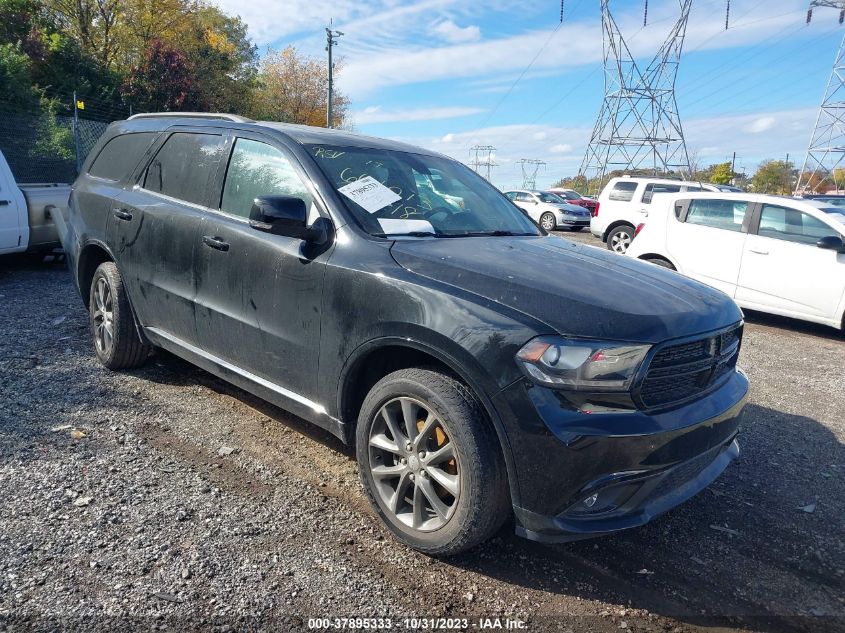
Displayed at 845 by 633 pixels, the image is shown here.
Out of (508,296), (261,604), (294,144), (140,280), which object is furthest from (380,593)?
(140,280)

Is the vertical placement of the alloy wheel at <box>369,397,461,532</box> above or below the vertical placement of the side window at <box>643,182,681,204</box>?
below

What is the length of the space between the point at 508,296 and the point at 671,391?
0.77 meters

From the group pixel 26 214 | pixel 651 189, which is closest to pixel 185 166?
pixel 26 214

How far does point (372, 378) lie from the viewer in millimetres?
2963

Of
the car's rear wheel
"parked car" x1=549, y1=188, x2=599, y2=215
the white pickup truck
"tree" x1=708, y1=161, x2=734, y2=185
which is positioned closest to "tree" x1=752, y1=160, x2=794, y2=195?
"tree" x1=708, y1=161, x2=734, y2=185

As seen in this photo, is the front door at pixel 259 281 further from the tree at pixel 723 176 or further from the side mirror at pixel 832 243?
the tree at pixel 723 176

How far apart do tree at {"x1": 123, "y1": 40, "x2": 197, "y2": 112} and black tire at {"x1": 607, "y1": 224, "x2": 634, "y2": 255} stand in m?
20.7

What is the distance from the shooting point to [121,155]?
4645mm

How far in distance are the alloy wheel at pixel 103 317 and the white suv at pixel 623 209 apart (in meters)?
12.4

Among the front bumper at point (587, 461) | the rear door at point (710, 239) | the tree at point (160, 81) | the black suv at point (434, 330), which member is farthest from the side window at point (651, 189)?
the tree at point (160, 81)

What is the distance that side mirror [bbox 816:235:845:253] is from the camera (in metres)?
7.05

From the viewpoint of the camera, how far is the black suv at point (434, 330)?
7.64 feet

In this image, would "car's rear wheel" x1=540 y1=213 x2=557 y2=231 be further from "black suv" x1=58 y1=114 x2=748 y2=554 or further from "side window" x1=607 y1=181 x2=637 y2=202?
"black suv" x1=58 y1=114 x2=748 y2=554

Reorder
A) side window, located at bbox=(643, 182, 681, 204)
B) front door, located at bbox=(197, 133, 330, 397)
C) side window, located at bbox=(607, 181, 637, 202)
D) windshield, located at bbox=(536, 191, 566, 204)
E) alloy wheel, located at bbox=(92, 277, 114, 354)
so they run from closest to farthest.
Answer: front door, located at bbox=(197, 133, 330, 397) → alloy wheel, located at bbox=(92, 277, 114, 354) → side window, located at bbox=(643, 182, 681, 204) → side window, located at bbox=(607, 181, 637, 202) → windshield, located at bbox=(536, 191, 566, 204)
